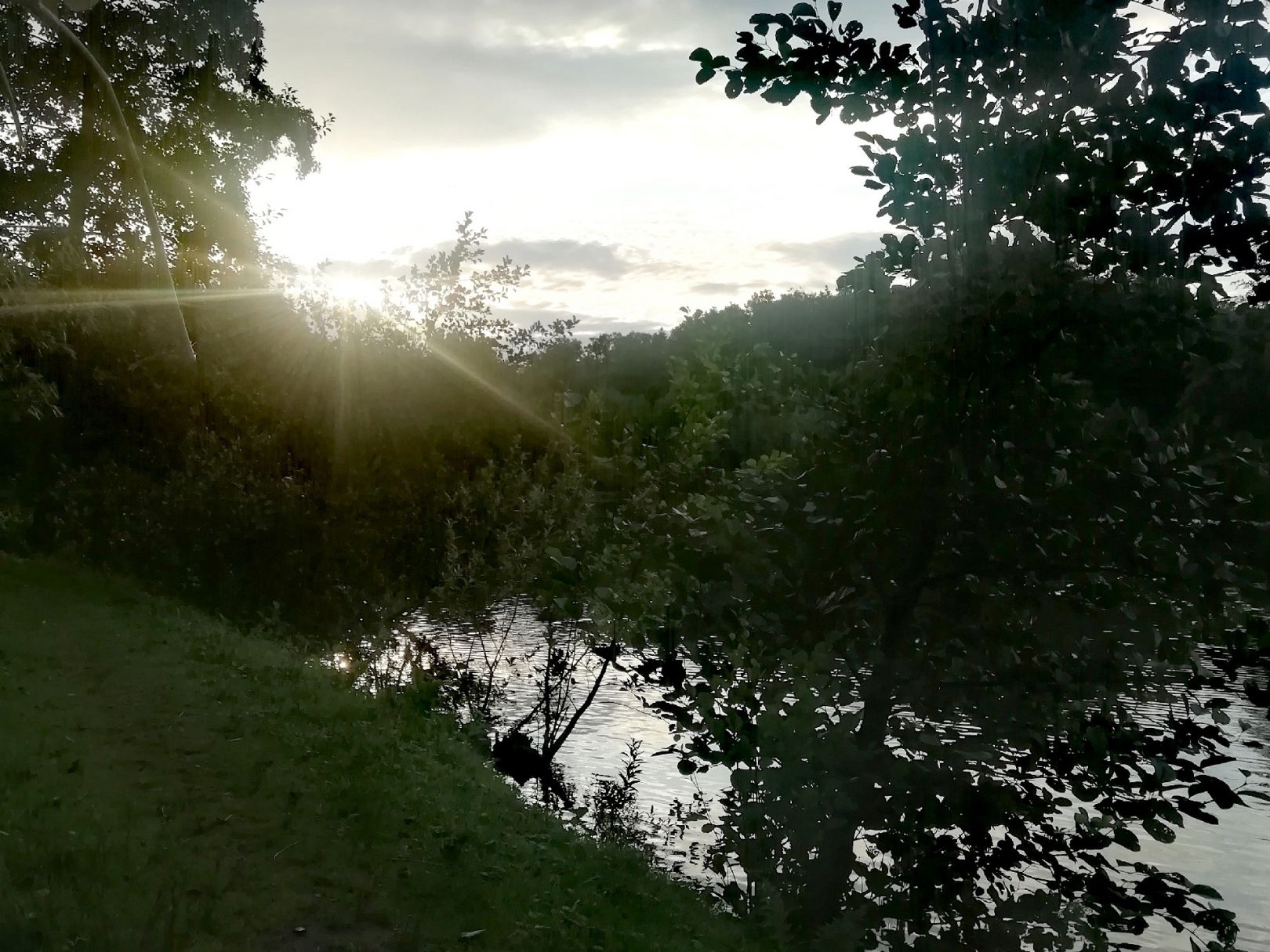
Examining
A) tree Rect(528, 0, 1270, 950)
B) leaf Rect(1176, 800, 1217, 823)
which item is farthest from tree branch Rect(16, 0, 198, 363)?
leaf Rect(1176, 800, 1217, 823)

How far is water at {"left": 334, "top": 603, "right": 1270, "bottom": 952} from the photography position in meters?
13.6

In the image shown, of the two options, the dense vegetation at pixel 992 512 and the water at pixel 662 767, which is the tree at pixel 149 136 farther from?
the dense vegetation at pixel 992 512

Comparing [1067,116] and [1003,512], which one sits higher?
[1067,116]

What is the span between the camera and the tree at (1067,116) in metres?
5.79

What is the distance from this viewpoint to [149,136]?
2684 cm

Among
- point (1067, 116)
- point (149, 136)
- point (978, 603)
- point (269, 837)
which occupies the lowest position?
point (269, 837)

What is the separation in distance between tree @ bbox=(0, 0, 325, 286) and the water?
1160 centimetres

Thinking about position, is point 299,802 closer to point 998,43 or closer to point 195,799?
point 195,799

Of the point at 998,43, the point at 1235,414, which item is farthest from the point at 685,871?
the point at 998,43

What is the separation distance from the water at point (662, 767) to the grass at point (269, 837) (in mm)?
1699

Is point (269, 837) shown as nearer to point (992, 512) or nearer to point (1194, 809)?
point (992, 512)

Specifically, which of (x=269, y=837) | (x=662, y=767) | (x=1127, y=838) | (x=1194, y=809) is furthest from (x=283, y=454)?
(x=1194, y=809)

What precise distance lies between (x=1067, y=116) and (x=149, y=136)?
26.0 m

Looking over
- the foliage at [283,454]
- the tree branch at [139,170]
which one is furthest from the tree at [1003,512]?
the tree branch at [139,170]
